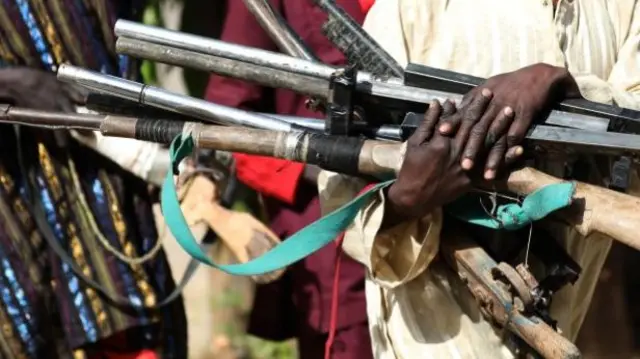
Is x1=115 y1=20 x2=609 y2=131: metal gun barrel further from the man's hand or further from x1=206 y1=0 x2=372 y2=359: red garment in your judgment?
x1=206 y1=0 x2=372 y2=359: red garment

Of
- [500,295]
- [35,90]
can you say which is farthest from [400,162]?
[35,90]

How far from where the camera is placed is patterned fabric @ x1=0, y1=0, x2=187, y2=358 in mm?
2492

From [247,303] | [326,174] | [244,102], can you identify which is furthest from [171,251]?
[326,174]

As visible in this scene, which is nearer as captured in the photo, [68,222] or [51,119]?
[51,119]

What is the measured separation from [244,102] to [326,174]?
0.50 metres

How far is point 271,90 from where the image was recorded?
8.21 ft

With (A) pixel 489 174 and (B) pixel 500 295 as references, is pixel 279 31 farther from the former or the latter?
(B) pixel 500 295

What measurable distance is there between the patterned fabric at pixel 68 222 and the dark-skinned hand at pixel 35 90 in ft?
0.17

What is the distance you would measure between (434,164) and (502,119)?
12 cm

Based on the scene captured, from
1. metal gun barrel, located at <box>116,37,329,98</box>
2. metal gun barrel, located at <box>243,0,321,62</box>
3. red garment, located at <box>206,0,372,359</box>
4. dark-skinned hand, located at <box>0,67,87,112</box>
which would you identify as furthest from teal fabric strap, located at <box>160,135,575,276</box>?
dark-skinned hand, located at <box>0,67,87,112</box>

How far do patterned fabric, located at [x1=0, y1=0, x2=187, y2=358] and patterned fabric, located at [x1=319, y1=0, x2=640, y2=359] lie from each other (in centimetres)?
74

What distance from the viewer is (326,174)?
6.59ft

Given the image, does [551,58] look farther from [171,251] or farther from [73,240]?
[171,251]

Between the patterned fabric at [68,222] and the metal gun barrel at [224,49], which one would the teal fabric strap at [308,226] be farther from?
the patterned fabric at [68,222]
